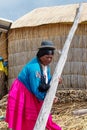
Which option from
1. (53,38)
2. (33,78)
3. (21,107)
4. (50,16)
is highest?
(50,16)

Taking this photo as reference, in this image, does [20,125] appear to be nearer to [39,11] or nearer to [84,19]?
[84,19]

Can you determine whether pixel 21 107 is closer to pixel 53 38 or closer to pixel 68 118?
pixel 68 118

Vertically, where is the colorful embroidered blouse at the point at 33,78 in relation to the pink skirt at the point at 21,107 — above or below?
above

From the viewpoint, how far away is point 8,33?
1384 centimetres

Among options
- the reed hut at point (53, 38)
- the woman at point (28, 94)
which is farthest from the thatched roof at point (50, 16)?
the woman at point (28, 94)

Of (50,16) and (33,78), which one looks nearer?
(33,78)

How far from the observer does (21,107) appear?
5449mm

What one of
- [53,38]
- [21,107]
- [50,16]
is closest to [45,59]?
[21,107]

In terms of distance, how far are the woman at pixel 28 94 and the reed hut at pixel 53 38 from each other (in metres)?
6.58

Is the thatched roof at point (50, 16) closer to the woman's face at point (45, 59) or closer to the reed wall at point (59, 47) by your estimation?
the reed wall at point (59, 47)

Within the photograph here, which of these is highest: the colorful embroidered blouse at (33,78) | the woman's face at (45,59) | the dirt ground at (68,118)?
the woman's face at (45,59)

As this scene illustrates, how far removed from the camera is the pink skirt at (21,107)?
17.9 ft

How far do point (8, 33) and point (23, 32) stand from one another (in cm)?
70

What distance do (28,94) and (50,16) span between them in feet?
24.7
